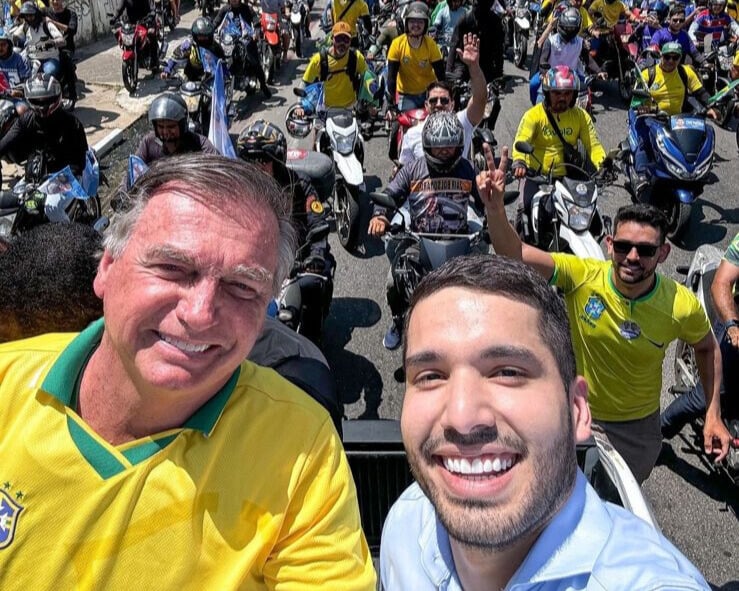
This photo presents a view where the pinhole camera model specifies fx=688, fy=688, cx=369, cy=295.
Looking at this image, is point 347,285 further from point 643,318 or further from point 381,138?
point 381,138

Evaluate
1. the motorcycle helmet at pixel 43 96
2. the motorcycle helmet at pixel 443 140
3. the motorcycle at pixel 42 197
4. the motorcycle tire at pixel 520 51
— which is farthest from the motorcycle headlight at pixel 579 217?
the motorcycle tire at pixel 520 51

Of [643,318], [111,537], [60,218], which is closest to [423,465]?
[111,537]

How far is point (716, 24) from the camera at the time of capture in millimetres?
13695

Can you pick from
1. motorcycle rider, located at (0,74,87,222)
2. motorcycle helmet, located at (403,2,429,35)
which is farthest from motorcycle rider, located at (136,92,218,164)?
motorcycle helmet, located at (403,2,429,35)

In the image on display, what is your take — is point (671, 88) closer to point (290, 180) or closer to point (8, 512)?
point (290, 180)

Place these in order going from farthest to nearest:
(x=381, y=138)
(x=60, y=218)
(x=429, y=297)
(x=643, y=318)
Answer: (x=381, y=138) → (x=60, y=218) → (x=643, y=318) → (x=429, y=297)

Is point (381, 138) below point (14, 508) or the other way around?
below

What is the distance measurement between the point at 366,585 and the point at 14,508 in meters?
0.81

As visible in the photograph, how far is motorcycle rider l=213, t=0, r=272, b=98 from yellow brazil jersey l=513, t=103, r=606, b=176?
7308 mm

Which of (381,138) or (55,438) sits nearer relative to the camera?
(55,438)

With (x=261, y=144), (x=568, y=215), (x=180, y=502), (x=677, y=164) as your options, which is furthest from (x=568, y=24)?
(x=180, y=502)

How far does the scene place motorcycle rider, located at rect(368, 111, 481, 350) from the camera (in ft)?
16.7

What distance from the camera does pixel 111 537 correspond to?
1.51 meters

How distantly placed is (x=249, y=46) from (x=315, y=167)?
6908mm
